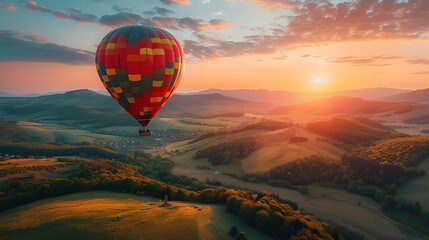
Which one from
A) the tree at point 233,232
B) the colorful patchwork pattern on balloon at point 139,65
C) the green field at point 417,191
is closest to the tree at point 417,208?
the green field at point 417,191

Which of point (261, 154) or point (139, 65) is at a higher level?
point (139, 65)

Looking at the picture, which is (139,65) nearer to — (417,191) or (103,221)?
(103,221)

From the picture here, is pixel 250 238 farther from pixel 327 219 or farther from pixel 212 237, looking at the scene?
pixel 327 219

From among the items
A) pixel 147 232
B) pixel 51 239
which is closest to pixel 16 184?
pixel 51 239

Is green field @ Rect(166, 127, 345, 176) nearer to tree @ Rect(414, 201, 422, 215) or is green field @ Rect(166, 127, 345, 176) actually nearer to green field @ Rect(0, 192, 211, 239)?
tree @ Rect(414, 201, 422, 215)

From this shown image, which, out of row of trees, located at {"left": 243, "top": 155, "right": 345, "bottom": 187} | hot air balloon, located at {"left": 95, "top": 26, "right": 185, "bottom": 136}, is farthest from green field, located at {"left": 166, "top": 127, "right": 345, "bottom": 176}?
hot air balloon, located at {"left": 95, "top": 26, "right": 185, "bottom": 136}

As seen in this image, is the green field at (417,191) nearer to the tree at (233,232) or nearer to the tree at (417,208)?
the tree at (417,208)

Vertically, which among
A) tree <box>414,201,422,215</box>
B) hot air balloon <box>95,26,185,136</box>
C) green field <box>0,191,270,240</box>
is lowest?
tree <box>414,201,422,215</box>

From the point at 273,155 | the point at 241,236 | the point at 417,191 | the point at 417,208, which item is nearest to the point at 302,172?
the point at 273,155
